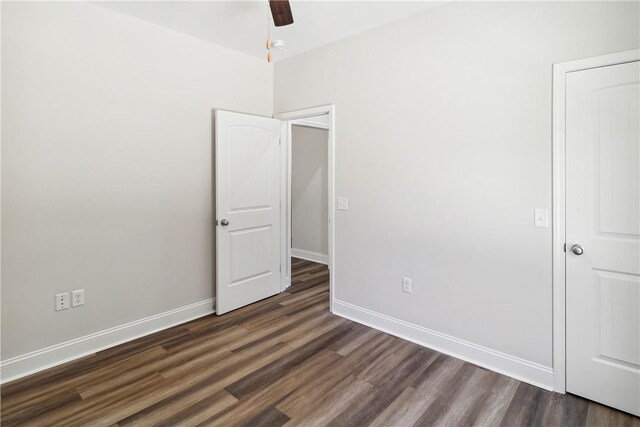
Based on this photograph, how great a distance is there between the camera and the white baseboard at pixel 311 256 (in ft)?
18.1

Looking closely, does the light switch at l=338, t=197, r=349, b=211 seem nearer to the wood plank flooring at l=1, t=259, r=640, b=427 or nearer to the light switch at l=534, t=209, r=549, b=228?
the wood plank flooring at l=1, t=259, r=640, b=427

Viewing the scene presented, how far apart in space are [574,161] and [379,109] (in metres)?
1.50

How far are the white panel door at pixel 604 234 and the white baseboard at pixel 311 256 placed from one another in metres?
3.67

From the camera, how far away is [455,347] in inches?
104

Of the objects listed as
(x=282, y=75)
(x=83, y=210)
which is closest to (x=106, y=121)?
(x=83, y=210)

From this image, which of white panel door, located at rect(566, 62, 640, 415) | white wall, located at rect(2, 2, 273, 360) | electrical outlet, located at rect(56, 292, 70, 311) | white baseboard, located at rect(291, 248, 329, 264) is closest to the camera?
white panel door, located at rect(566, 62, 640, 415)

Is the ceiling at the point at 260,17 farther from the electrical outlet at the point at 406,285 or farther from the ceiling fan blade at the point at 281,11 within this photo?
the electrical outlet at the point at 406,285

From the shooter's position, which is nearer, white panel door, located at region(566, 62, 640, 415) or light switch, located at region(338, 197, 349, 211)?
white panel door, located at region(566, 62, 640, 415)

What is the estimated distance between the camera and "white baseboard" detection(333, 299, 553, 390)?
2.28 metres

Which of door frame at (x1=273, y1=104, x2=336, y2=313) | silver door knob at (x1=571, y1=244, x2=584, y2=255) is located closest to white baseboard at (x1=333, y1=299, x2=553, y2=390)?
door frame at (x1=273, y1=104, x2=336, y2=313)

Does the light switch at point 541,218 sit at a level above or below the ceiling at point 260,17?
below

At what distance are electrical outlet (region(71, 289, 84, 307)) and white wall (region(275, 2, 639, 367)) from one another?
2155 mm

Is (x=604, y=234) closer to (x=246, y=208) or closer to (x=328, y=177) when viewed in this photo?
(x=328, y=177)

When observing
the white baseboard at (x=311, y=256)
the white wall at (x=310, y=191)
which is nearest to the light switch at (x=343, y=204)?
the white wall at (x=310, y=191)
